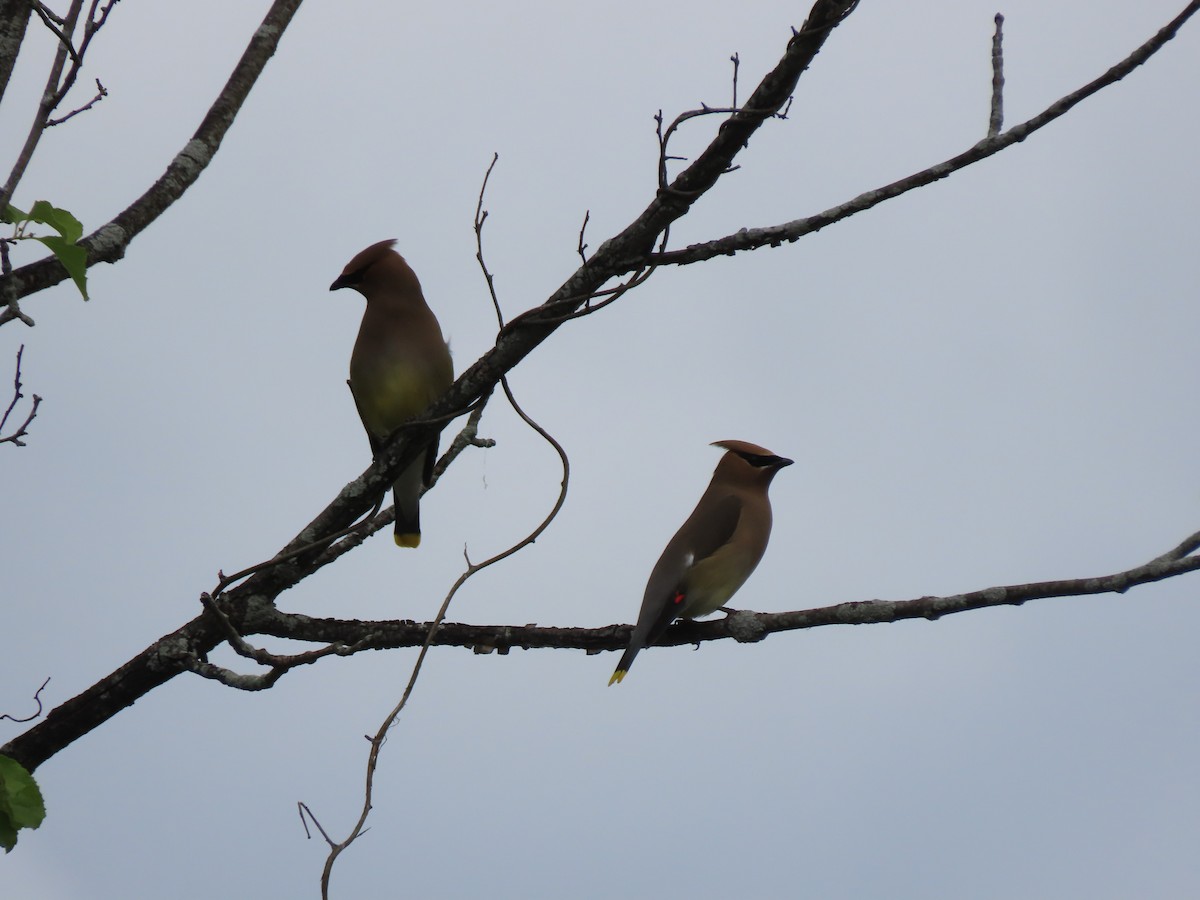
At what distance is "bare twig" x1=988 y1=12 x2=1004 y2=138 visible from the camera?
119 inches

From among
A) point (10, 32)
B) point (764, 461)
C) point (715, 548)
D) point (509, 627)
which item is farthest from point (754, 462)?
point (10, 32)

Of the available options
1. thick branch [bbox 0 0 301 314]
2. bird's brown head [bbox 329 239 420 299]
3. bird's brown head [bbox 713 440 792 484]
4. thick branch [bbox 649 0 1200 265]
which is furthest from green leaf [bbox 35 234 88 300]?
bird's brown head [bbox 713 440 792 484]

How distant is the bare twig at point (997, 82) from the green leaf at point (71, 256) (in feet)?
6.23

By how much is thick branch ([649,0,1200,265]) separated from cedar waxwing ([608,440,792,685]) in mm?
1446

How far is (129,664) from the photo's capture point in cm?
349

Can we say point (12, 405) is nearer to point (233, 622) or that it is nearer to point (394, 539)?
point (233, 622)

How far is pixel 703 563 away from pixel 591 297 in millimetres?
1807

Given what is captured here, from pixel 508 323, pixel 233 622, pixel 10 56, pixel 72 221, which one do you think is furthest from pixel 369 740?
pixel 10 56

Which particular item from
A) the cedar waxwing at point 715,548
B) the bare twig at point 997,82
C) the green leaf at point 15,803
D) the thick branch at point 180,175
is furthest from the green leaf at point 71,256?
the cedar waxwing at point 715,548

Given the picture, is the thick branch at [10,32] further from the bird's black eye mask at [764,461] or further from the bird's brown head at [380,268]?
the bird's black eye mask at [764,461]

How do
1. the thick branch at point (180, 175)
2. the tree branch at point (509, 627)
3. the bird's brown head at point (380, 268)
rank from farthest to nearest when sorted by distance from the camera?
1. the bird's brown head at point (380, 268)
2. the thick branch at point (180, 175)
3. the tree branch at point (509, 627)

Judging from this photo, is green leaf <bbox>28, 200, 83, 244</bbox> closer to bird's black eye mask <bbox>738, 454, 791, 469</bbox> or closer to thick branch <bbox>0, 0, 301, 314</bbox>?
thick branch <bbox>0, 0, 301, 314</bbox>

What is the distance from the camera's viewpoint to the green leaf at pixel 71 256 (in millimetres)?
2564

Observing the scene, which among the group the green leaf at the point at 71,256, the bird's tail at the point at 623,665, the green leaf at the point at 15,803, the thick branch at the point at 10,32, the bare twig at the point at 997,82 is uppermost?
the thick branch at the point at 10,32
